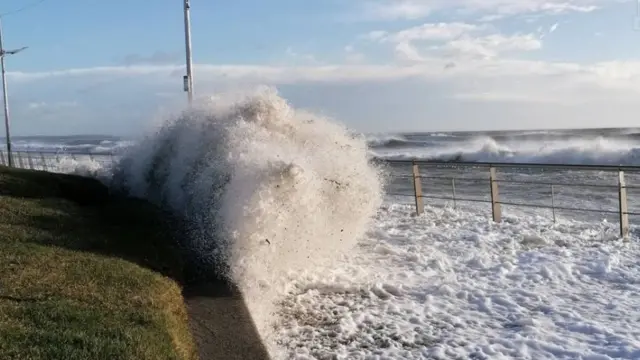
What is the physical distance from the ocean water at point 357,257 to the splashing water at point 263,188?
0.02 meters

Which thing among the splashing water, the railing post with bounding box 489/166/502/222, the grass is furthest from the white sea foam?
the grass

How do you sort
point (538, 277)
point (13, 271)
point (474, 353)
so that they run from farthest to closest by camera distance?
point (538, 277), point (13, 271), point (474, 353)

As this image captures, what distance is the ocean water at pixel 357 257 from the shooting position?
5.54 meters

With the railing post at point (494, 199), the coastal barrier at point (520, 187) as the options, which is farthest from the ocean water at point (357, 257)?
the coastal barrier at point (520, 187)

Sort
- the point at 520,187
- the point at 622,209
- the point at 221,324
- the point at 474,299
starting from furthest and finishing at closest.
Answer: the point at 520,187
the point at 622,209
the point at 474,299
the point at 221,324

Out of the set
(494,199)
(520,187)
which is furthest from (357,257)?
(520,187)

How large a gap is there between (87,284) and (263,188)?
2.32m

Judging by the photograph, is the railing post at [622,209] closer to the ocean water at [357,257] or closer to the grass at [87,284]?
the ocean water at [357,257]

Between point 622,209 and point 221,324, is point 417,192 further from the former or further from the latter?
point 221,324

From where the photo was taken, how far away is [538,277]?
7.58 metres

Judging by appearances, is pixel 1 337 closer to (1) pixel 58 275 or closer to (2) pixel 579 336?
(1) pixel 58 275

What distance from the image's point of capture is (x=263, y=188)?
7.01 meters

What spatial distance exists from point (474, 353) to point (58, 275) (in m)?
3.68

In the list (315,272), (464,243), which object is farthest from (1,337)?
(464,243)
